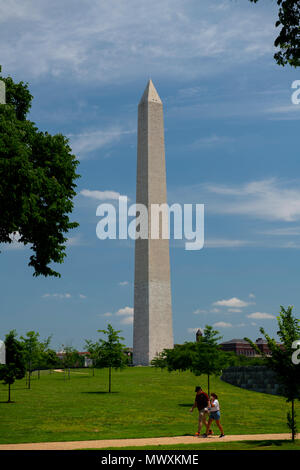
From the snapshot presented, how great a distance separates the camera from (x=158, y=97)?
76.2 m

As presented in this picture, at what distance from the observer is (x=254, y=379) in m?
47.8

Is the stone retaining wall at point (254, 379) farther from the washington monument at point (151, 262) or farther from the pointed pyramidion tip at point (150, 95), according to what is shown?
the pointed pyramidion tip at point (150, 95)

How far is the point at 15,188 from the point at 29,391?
2489cm

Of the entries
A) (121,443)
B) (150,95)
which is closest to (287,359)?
(121,443)

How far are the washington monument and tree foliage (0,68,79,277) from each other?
4224cm

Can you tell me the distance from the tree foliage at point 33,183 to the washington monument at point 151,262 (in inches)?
1663

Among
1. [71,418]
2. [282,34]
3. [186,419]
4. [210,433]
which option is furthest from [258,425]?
[282,34]

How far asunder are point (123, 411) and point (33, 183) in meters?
13.6

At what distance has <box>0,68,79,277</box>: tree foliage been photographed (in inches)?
974

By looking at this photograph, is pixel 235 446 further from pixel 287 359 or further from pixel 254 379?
pixel 254 379

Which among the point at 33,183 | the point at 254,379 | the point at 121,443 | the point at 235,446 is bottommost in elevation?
the point at 254,379

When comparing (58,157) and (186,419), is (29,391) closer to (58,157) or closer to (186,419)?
(186,419)

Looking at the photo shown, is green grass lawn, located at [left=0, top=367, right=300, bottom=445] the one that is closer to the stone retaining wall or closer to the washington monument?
the stone retaining wall
